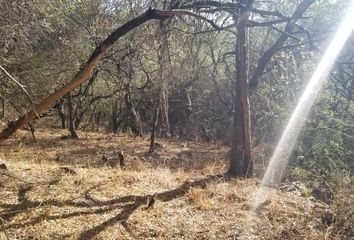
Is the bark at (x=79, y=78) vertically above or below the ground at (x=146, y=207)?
above

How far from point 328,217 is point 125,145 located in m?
7.54

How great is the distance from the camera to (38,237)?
4117 mm

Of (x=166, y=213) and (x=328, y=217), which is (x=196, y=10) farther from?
(x=328, y=217)

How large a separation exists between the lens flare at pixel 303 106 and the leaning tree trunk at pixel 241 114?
683mm

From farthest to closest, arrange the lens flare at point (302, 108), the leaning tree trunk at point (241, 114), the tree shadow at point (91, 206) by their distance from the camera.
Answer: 1. the lens flare at point (302, 108)
2. the leaning tree trunk at point (241, 114)
3. the tree shadow at point (91, 206)

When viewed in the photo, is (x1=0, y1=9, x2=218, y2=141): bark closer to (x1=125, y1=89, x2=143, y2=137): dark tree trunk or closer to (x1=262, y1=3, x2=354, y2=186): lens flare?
(x1=262, y1=3, x2=354, y2=186): lens flare

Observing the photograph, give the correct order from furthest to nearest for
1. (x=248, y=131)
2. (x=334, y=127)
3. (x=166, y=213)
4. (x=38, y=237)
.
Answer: (x=334, y=127) < (x=248, y=131) < (x=166, y=213) < (x=38, y=237)

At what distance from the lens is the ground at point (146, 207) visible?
4.47m

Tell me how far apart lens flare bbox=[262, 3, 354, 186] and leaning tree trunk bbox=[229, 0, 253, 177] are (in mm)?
683

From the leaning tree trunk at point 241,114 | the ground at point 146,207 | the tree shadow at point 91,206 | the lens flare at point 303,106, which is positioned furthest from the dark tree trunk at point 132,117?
the tree shadow at point 91,206

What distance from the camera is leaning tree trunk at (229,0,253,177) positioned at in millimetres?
6703

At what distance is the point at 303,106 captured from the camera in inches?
357

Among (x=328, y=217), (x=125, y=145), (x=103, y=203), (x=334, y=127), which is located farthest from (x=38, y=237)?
(x=125, y=145)

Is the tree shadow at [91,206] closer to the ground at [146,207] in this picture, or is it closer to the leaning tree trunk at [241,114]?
the ground at [146,207]
